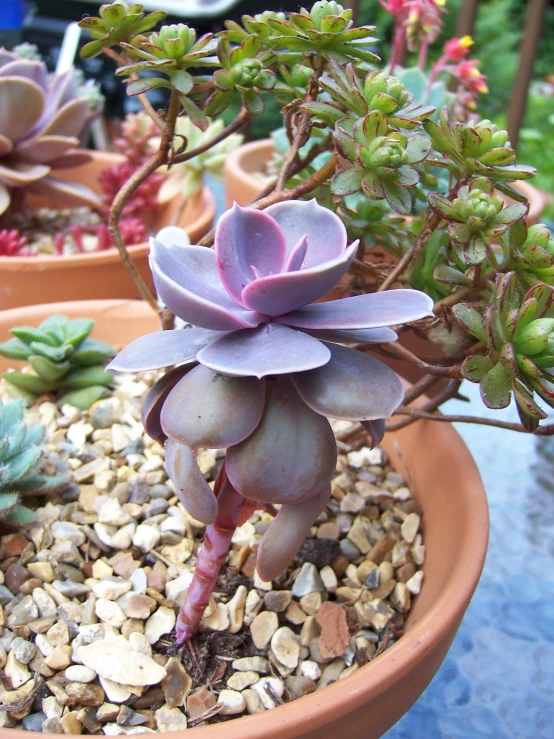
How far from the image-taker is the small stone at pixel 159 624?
655 mm

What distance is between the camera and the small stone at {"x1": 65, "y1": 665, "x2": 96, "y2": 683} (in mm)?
609

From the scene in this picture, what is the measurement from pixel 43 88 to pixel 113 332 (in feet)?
1.99

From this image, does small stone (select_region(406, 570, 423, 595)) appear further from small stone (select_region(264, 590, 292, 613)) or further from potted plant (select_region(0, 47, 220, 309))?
potted plant (select_region(0, 47, 220, 309))

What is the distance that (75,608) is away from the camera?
67 centimetres

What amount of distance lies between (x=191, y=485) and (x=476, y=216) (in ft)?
0.96

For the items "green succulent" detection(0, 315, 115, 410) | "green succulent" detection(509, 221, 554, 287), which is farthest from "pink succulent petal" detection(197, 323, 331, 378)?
"green succulent" detection(0, 315, 115, 410)

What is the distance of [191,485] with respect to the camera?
499 mm

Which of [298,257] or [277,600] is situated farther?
[277,600]

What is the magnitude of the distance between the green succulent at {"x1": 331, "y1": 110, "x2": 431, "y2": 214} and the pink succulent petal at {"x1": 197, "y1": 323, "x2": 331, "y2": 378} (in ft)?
0.47

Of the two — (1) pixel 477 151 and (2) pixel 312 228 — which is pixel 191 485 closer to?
(2) pixel 312 228

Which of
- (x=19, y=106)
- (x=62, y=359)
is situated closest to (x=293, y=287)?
(x=62, y=359)

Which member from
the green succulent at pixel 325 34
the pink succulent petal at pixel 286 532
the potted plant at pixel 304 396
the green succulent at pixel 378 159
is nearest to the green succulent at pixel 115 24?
the potted plant at pixel 304 396

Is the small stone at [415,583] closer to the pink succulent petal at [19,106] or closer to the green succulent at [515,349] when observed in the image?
the green succulent at [515,349]

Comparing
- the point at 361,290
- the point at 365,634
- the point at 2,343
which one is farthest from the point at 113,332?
the point at 365,634
